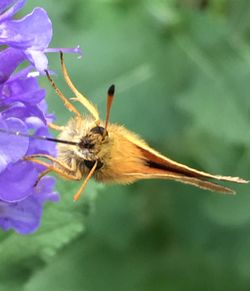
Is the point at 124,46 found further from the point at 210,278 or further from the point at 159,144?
the point at 210,278

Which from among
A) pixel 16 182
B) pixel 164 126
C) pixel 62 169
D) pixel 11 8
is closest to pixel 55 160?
pixel 62 169

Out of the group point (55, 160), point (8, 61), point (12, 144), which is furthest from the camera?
point (55, 160)

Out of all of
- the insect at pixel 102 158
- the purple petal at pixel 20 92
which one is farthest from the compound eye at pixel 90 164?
the purple petal at pixel 20 92

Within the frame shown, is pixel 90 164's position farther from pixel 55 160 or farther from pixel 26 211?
pixel 26 211

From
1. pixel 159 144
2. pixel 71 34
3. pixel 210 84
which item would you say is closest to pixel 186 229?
pixel 159 144

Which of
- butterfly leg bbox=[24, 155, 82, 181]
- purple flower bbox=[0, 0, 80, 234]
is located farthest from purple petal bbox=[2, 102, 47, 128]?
butterfly leg bbox=[24, 155, 82, 181]

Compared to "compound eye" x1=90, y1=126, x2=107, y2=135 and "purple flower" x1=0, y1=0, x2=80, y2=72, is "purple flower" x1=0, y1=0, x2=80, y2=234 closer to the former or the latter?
"purple flower" x1=0, y1=0, x2=80, y2=72
